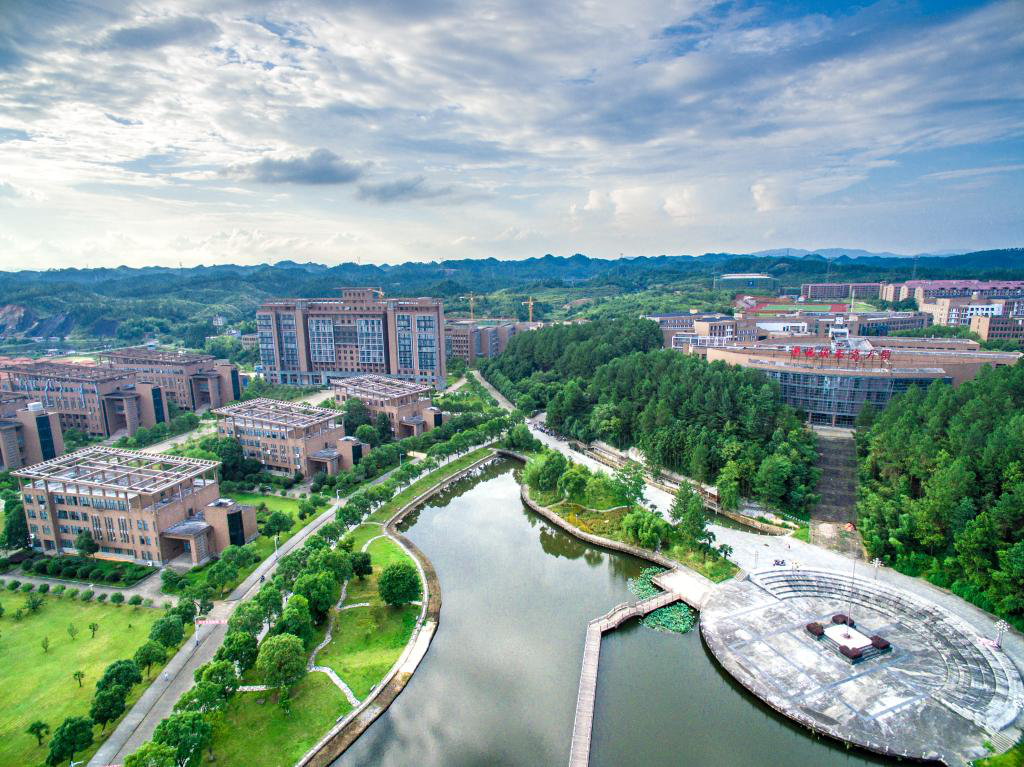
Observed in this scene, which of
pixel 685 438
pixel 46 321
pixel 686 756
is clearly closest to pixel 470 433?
pixel 685 438

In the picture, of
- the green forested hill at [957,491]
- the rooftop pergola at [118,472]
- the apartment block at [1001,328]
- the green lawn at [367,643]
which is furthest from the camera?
the apartment block at [1001,328]

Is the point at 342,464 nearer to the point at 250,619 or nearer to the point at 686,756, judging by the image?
the point at 250,619

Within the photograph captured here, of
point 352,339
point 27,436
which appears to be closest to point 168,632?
point 27,436

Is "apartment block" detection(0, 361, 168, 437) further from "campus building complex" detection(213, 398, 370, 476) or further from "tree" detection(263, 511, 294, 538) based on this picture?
"tree" detection(263, 511, 294, 538)

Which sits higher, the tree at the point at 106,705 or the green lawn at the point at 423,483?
the tree at the point at 106,705

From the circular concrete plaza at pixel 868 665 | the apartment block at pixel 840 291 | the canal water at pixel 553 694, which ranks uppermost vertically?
the apartment block at pixel 840 291

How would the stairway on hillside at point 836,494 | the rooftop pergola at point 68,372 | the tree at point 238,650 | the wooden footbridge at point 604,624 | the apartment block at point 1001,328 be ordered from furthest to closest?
the apartment block at point 1001,328
the rooftop pergola at point 68,372
the stairway on hillside at point 836,494
the tree at point 238,650
the wooden footbridge at point 604,624

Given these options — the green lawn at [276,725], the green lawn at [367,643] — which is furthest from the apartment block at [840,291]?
the green lawn at [276,725]

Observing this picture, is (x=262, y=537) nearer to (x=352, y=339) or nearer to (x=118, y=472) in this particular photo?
(x=118, y=472)

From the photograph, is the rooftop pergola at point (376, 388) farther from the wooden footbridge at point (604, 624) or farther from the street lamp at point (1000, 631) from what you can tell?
the street lamp at point (1000, 631)
